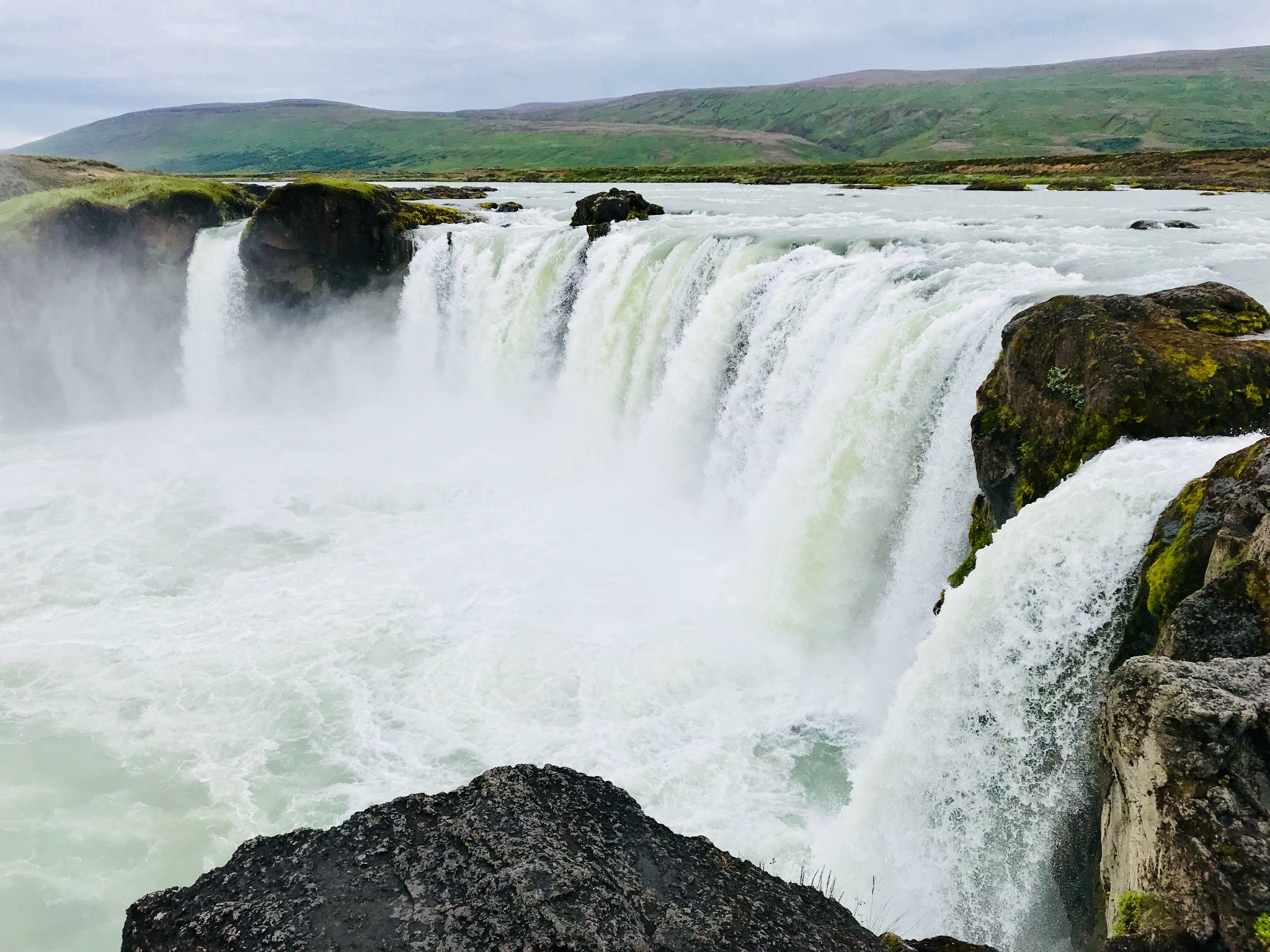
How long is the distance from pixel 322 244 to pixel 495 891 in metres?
26.6

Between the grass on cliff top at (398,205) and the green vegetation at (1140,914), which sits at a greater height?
the grass on cliff top at (398,205)

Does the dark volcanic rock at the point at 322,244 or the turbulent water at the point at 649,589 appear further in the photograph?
the dark volcanic rock at the point at 322,244

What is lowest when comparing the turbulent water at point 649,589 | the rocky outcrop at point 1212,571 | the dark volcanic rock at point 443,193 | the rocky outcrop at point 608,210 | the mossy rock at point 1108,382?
the turbulent water at point 649,589

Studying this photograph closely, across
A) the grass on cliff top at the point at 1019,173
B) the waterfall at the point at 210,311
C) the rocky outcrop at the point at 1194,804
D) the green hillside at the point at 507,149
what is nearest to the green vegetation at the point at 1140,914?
the rocky outcrop at the point at 1194,804

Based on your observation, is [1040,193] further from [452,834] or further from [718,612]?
[452,834]

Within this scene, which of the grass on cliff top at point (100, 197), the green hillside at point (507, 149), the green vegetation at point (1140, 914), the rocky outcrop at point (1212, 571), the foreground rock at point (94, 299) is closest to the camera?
the green vegetation at point (1140, 914)

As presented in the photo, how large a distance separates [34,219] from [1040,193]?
40954 mm

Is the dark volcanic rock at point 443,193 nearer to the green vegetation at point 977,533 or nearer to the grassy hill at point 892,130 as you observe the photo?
the green vegetation at point 977,533

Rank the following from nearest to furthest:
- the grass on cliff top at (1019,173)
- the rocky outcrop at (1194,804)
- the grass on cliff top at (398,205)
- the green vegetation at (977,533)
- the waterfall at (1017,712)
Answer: the rocky outcrop at (1194,804)
the waterfall at (1017,712)
the green vegetation at (977,533)
the grass on cliff top at (398,205)
the grass on cliff top at (1019,173)

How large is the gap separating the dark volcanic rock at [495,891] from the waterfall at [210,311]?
88.7 ft

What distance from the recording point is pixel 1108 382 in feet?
27.2

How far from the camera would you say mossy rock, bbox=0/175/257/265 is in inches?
1041

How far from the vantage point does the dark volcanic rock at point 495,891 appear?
4059mm

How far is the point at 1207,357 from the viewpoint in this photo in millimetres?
8164
